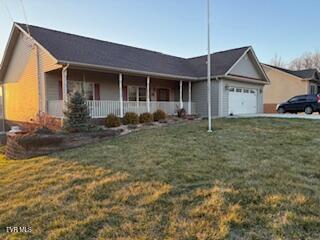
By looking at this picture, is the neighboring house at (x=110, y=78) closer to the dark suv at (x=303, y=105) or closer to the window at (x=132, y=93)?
Result: the window at (x=132, y=93)

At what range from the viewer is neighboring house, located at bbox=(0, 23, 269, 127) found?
41.3 ft

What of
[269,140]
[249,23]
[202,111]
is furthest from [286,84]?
[269,140]

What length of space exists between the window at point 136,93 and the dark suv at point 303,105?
1119 cm

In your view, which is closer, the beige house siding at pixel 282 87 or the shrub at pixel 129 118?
the shrub at pixel 129 118

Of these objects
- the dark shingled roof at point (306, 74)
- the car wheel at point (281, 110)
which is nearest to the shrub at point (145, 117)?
the car wheel at point (281, 110)

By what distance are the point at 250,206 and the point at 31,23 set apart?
14.4 meters

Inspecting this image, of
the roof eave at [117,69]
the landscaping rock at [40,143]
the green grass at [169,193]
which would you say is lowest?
the green grass at [169,193]

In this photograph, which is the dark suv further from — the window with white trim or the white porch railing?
the white porch railing

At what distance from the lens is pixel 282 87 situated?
27469mm

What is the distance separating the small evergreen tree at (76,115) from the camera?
382 inches

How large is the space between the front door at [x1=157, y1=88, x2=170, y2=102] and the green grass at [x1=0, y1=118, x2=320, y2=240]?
406 inches

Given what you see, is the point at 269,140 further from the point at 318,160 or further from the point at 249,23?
the point at 249,23

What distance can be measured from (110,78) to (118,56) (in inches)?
54.0

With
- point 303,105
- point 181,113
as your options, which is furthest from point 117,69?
point 303,105
